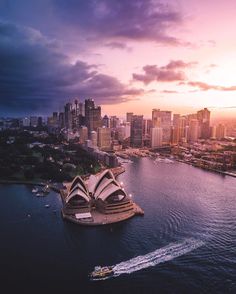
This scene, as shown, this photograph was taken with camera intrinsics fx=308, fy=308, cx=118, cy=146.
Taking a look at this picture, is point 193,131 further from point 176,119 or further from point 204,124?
point 176,119

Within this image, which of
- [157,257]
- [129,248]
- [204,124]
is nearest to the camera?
[157,257]

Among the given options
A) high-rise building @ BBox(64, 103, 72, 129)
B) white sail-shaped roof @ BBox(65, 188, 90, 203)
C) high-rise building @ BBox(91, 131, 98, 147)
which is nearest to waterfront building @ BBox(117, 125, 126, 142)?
high-rise building @ BBox(91, 131, 98, 147)

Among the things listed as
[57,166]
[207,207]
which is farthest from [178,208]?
[57,166]

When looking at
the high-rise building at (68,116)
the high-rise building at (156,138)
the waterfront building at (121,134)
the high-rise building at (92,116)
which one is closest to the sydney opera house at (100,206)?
the high-rise building at (156,138)

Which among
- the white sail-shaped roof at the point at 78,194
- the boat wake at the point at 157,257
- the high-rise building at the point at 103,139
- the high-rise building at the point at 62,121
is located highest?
the high-rise building at the point at 62,121

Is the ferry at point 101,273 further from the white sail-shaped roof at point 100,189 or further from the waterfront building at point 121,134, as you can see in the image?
the waterfront building at point 121,134

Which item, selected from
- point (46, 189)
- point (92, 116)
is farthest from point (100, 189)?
point (92, 116)
